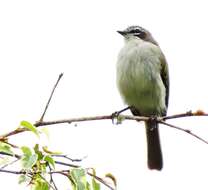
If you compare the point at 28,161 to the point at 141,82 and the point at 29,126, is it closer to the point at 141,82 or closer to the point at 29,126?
the point at 29,126

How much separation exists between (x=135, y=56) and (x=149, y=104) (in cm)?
63

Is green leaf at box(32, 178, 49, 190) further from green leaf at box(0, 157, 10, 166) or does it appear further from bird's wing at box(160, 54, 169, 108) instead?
bird's wing at box(160, 54, 169, 108)

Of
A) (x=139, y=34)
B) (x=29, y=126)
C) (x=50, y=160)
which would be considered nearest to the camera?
(x=50, y=160)

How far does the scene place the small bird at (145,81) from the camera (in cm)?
652

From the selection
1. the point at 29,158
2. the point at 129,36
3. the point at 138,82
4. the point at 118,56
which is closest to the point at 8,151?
the point at 29,158

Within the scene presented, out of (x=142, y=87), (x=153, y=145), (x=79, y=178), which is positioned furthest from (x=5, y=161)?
(x=153, y=145)

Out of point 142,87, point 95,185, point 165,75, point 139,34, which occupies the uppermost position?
point 139,34

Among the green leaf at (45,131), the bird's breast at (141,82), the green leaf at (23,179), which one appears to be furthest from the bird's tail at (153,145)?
the green leaf at (23,179)

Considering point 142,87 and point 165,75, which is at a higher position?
point 165,75

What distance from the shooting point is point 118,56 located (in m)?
6.98

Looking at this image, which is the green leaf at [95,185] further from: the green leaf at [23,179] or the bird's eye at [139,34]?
the bird's eye at [139,34]

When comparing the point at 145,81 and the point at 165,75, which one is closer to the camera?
the point at 145,81

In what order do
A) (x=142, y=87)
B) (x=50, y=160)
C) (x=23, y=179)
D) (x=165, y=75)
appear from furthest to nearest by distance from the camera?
1. (x=165, y=75)
2. (x=142, y=87)
3. (x=50, y=160)
4. (x=23, y=179)

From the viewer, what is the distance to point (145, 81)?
6520 millimetres
